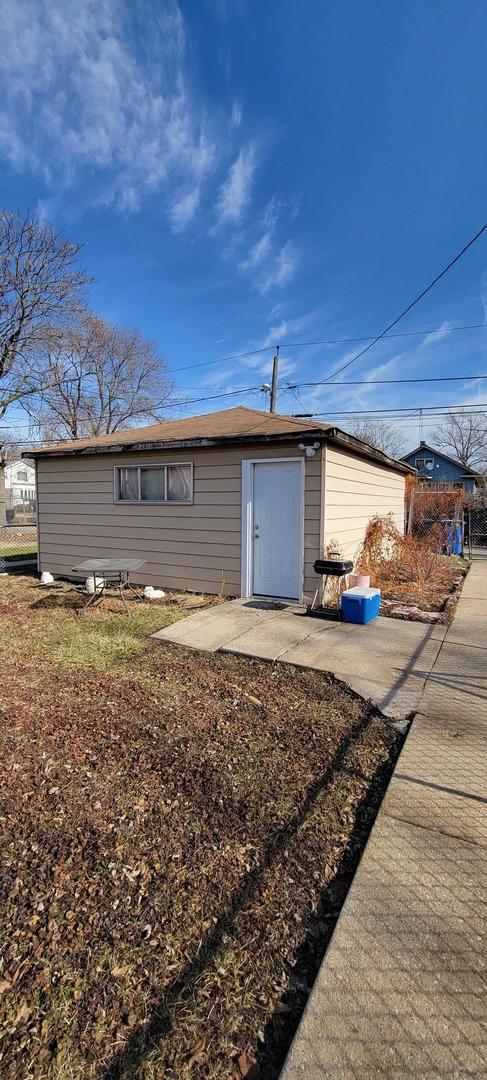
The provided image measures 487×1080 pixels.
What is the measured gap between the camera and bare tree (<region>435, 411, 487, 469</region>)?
39.2m

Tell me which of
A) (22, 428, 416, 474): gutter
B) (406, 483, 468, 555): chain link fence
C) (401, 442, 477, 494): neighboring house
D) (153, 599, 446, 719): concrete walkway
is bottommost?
(153, 599, 446, 719): concrete walkway

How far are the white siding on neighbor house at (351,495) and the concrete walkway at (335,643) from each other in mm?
1466

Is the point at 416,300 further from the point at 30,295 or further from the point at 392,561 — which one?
the point at 30,295

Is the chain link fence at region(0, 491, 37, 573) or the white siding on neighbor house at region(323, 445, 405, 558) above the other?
the white siding on neighbor house at region(323, 445, 405, 558)

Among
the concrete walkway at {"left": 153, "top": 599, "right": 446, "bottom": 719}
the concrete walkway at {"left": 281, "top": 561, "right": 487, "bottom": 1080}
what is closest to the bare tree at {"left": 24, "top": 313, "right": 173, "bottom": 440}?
the concrete walkway at {"left": 153, "top": 599, "right": 446, "bottom": 719}

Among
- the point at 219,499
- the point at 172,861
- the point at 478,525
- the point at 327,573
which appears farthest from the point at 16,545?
the point at 478,525

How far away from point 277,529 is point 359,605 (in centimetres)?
169

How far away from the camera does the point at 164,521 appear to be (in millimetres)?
7812

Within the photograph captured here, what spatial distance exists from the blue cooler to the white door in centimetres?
96

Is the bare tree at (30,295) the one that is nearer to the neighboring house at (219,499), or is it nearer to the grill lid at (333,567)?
the neighboring house at (219,499)

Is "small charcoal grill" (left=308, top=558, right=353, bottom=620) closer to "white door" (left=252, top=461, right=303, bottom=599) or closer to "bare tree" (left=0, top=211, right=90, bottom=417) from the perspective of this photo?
"white door" (left=252, top=461, right=303, bottom=599)

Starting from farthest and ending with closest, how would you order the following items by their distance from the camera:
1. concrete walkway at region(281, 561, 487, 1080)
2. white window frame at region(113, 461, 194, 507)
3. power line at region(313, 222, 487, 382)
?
white window frame at region(113, 461, 194, 507)
power line at region(313, 222, 487, 382)
concrete walkway at region(281, 561, 487, 1080)

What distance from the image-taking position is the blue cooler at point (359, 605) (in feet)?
18.7

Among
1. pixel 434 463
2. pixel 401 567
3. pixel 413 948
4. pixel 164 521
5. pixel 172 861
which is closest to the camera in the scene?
pixel 413 948
